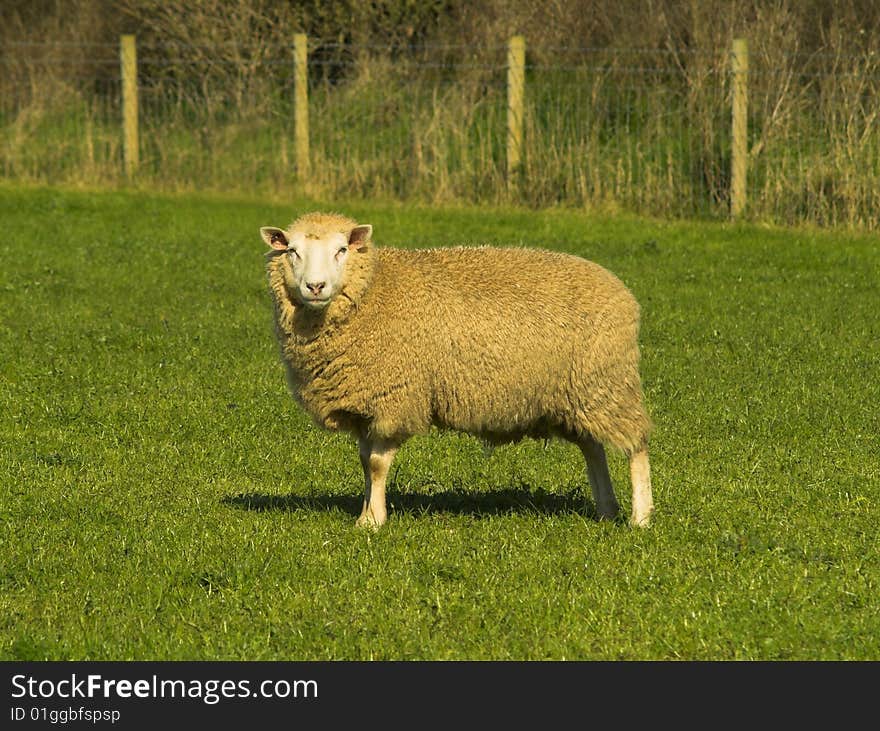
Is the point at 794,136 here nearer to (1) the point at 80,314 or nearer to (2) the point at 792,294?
(2) the point at 792,294

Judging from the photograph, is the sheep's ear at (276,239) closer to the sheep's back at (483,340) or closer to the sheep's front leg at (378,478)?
the sheep's back at (483,340)

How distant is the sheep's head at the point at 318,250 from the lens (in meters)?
7.28

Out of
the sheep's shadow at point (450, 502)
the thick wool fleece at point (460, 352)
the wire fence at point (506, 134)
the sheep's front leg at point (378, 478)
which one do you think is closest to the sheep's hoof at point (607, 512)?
the sheep's shadow at point (450, 502)

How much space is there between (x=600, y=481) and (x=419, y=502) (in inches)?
37.7

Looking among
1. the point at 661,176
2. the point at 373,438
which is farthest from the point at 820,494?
the point at 661,176

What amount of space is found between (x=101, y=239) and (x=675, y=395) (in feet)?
27.7

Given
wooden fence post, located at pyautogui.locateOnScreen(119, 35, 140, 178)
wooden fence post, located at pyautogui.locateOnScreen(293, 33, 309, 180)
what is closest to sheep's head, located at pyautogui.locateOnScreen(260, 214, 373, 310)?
wooden fence post, located at pyautogui.locateOnScreen(293, 33, 309, 180)

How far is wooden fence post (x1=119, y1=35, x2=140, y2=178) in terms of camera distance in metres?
20.4

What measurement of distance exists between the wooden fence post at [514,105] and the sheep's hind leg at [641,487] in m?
10.8

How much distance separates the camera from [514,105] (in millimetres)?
18469

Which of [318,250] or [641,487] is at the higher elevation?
[318,250]

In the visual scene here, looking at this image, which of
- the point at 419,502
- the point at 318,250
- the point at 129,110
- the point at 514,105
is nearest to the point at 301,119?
the point at 129,110

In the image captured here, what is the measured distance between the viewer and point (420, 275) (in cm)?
771

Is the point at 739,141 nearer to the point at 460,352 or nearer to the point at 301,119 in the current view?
the point at 301,119
